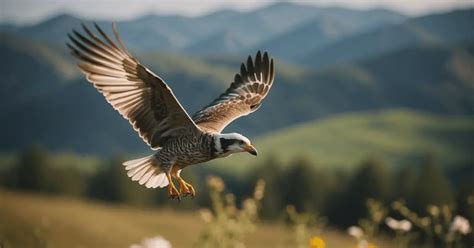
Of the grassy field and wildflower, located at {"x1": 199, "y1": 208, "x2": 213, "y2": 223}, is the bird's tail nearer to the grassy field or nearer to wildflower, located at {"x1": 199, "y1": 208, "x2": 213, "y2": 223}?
wildflower, located at {"x1": 199, "y1": 208, "x2": 213, "y2": 223}

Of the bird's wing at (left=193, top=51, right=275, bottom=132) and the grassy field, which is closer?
the bird's wing at (left=193, top=51, right=275, bottom=132)

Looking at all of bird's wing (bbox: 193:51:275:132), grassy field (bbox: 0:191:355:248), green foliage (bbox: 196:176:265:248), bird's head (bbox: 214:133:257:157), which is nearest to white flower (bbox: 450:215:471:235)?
green foliage (bbox: 196:176:265:248)

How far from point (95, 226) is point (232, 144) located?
47822mm

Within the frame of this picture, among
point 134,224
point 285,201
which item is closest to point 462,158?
point 285,201

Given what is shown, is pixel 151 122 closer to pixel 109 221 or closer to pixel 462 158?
pixel 109 221

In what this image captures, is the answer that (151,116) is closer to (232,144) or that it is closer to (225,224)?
(225,224)

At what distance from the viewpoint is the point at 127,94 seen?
7828 millimetres

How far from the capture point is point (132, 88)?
7797 mm

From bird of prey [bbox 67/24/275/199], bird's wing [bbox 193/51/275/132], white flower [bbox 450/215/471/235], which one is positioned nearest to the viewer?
bird of prey [bbox 67/24/275/199]

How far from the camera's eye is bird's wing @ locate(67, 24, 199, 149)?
702cm

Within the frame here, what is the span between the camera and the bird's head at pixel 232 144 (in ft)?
20.0

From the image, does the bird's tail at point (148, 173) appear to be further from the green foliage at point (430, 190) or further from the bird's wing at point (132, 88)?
the green foliage at point (430, 190)

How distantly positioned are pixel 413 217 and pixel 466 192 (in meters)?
67.7

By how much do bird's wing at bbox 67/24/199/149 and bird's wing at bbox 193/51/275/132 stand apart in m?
1.44
